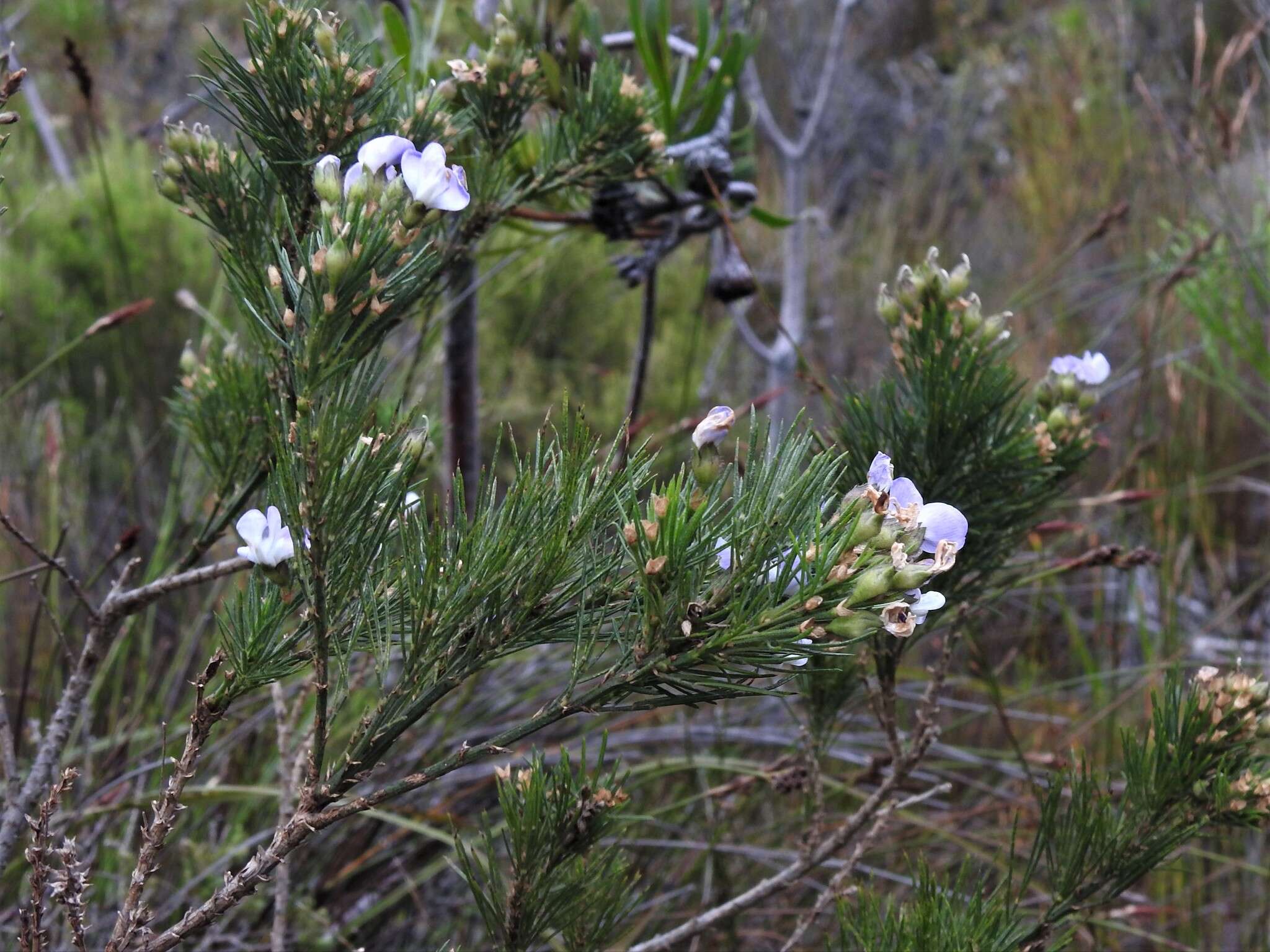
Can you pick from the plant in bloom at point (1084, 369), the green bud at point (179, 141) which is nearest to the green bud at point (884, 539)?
the plant in bloom at point (1084, 369)

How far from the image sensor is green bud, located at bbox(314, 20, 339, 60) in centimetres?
60

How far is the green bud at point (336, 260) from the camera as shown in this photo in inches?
17.9

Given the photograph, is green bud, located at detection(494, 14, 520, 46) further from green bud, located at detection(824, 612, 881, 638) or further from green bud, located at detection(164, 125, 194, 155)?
green bud, located at detection(824, 612, 881, 638)

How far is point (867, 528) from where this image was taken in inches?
17.3

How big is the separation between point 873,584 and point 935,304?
0.41m

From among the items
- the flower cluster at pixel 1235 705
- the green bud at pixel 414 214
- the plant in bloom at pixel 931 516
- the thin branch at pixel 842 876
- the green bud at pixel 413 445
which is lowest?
the thin branch at pixel 842 876

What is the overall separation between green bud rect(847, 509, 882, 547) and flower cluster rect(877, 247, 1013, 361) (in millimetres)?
356

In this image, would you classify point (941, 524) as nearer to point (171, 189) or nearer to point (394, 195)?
point (394, 195)

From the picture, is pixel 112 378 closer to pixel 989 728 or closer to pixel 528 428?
pixel 528 428

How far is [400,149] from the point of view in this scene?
51cm

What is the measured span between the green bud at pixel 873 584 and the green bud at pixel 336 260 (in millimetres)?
275

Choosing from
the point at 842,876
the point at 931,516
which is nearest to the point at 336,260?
the point at 931,516

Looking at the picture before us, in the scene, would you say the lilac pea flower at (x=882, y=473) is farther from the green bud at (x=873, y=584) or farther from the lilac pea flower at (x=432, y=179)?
the lilac pea flower at (x=432, y=179)

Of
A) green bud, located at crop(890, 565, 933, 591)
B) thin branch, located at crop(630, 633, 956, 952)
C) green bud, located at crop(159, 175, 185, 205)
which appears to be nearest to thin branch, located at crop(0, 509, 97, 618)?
green bud, located at crop(159, 175, 185, 205)
